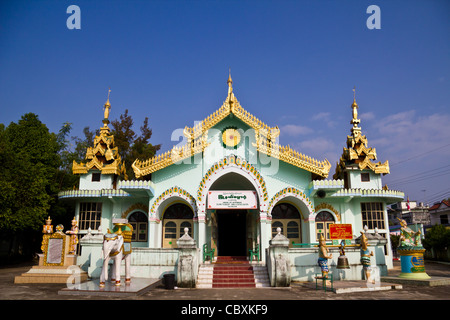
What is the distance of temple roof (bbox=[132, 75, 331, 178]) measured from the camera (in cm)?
1745

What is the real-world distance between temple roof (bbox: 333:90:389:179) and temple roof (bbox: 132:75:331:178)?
4.77m

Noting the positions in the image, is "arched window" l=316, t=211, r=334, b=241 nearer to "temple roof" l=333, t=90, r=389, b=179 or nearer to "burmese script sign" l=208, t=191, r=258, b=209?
"temple roof" l=333, t=90, r=389, b=179

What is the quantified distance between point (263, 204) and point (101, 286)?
340 inches

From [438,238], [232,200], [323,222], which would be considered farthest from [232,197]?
[438,238]

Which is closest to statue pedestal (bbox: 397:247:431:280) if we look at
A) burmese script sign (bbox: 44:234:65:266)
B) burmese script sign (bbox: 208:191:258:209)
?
burmese script sign (bbox: 208:191:258:209)

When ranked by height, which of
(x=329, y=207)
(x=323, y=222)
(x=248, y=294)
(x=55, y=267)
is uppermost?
(x=329, y=207)

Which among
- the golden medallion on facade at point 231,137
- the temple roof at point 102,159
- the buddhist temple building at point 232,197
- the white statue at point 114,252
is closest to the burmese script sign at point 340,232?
the buddhist temple building at point 232,197

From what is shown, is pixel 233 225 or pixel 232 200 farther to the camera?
pixel 233 225

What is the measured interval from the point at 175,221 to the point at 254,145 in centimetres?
629

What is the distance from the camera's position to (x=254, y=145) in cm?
1753

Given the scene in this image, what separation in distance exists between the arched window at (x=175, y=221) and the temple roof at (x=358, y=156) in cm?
1024

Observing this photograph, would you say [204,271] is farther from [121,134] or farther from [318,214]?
[121,134]

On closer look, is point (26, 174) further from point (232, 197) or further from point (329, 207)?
point (329, 207)

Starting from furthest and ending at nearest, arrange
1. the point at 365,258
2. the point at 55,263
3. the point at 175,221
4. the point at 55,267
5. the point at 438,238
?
the point at 438,238 → the point at 175,221 → the point at 55,263 → the point at 55,267 → the point at 365,258
